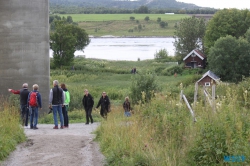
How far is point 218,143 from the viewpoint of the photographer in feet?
25.1

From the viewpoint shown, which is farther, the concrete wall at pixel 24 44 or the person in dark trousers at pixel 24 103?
the concrete wall at pixel 24 44

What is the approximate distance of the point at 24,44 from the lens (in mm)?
23109

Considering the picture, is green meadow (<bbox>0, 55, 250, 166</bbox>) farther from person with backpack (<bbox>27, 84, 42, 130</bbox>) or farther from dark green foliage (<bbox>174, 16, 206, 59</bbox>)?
dark green foliage (<bbox>174, 16, 206, 59</bbox>)

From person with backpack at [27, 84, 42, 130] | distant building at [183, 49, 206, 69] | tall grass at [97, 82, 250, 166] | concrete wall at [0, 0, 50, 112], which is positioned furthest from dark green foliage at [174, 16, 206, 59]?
Result: tall grass at [97, 82, 250, 166]

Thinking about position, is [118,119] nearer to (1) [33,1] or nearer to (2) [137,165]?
(2) [137,165]

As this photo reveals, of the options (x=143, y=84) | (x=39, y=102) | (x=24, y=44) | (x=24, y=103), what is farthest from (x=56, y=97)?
(x=143, y=84)

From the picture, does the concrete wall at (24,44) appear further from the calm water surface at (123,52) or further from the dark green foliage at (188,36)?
the calm water surface at (123,52)

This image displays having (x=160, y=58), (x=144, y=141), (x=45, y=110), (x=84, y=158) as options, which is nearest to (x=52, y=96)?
(x=84, y=158)

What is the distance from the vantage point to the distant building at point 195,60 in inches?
2908

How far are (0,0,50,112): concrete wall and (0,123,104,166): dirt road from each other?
10.6 meters

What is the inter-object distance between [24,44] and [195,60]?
53033 millimetres

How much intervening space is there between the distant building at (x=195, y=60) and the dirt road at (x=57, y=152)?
61818 millimetres

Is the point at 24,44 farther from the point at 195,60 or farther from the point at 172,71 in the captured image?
the point at 195,60

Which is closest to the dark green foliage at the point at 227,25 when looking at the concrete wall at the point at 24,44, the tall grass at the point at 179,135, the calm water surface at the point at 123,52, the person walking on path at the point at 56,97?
the calm water surface at the point at 123,52
